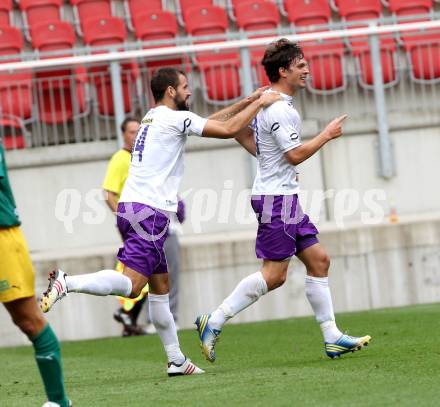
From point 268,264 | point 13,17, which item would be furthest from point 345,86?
point 268,264

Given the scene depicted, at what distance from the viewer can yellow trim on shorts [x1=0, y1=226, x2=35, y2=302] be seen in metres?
6.05

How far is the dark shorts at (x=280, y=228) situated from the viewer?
820 centimetres

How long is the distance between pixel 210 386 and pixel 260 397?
2.59 ft

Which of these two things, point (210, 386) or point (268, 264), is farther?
point (268, 264)

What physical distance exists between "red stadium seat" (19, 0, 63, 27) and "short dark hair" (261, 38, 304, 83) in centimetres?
831

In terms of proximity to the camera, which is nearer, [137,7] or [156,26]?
[156,26]

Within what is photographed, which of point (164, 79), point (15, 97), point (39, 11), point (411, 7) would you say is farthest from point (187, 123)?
point (39, 11)

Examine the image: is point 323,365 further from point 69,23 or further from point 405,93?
point 69,23

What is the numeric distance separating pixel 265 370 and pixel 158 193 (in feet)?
4.29

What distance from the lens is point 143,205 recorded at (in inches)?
314

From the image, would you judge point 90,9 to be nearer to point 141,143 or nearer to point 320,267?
point 141,143

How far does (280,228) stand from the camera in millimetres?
8195

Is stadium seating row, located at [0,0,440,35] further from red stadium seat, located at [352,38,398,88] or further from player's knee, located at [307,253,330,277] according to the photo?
player's knee, located at [307,253,330,277]

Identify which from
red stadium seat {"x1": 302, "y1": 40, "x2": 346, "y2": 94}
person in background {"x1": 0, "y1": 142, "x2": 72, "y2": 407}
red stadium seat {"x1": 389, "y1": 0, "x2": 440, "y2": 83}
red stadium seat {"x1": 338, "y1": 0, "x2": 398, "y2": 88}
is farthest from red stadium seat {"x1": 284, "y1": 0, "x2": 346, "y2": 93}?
person in background {"x1": 0, "y1": 142, "x2": 72, "y2": 407}
